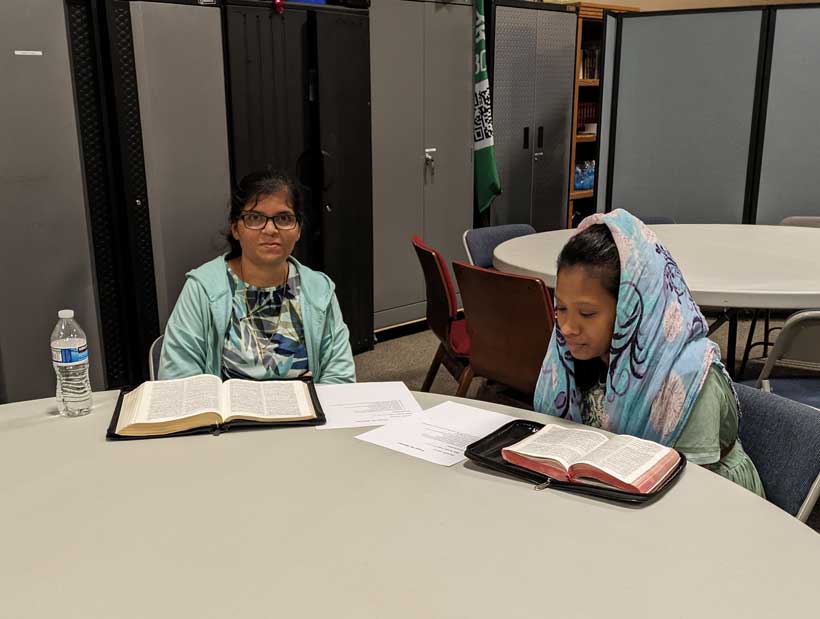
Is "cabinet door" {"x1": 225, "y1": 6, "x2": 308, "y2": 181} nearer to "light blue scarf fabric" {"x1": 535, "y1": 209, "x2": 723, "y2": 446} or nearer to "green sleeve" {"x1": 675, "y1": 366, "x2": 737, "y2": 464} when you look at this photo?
"light blue scarf fabric" {"x1": 535, "y1": 209, "x2": 723, "y2": 446}

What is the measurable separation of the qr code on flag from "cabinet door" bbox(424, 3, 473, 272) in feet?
0.11

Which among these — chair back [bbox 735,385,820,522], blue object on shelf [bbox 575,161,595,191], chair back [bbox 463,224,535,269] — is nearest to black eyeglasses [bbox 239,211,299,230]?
chair back [bbox 735,385,820,522]

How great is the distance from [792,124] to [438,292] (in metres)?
3.04

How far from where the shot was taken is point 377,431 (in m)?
1.53

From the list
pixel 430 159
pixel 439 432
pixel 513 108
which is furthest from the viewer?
pixel 513 108

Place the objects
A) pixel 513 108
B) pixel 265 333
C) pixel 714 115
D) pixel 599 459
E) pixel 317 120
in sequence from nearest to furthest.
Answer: pixel 599 459 → pixel 265 333 → pixel 317 120 → pixel 714 115 → pixel 513 108

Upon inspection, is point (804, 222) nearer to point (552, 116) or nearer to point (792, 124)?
point (792, 124)

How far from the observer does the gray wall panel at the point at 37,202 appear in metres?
2.82

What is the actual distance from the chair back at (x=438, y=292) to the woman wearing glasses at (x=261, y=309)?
747 millimetres

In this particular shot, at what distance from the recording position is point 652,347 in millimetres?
1464

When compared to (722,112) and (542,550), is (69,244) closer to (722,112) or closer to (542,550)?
(542,550)

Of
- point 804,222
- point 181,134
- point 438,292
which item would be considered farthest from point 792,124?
point 181,134

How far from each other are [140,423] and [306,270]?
803 mm

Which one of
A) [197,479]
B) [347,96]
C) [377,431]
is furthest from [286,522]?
[347,96]
